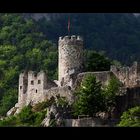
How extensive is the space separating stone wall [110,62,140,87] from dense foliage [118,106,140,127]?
2.31m

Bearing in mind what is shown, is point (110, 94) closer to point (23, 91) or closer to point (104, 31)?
point (23, 91)

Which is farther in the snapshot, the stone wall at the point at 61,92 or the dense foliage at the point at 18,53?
the dense foliage at the point at 18,53

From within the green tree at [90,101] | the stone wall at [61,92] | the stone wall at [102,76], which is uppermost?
the stone wall at [102,76]

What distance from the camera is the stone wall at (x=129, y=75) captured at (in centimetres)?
3541

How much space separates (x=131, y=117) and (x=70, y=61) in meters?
7.63

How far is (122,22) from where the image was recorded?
129 m

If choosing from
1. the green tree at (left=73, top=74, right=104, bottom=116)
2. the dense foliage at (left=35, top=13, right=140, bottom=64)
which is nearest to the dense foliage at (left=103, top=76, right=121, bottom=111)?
the green tree at (left=73, top=74, right=104, bottom=116)

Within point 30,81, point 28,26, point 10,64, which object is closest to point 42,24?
point 28,26

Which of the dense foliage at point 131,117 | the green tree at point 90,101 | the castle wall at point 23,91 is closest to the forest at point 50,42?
the castle wall at point 23,91

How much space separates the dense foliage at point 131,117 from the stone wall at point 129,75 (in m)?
2.31

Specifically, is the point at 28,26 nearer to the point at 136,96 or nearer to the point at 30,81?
the point at 30,81

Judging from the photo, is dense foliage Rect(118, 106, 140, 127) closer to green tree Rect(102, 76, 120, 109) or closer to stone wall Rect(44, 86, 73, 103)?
green tree Rect(102, 76, 120, 109)

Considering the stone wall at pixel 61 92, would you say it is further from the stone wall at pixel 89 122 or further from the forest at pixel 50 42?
the stone wall at pixel 89 122
